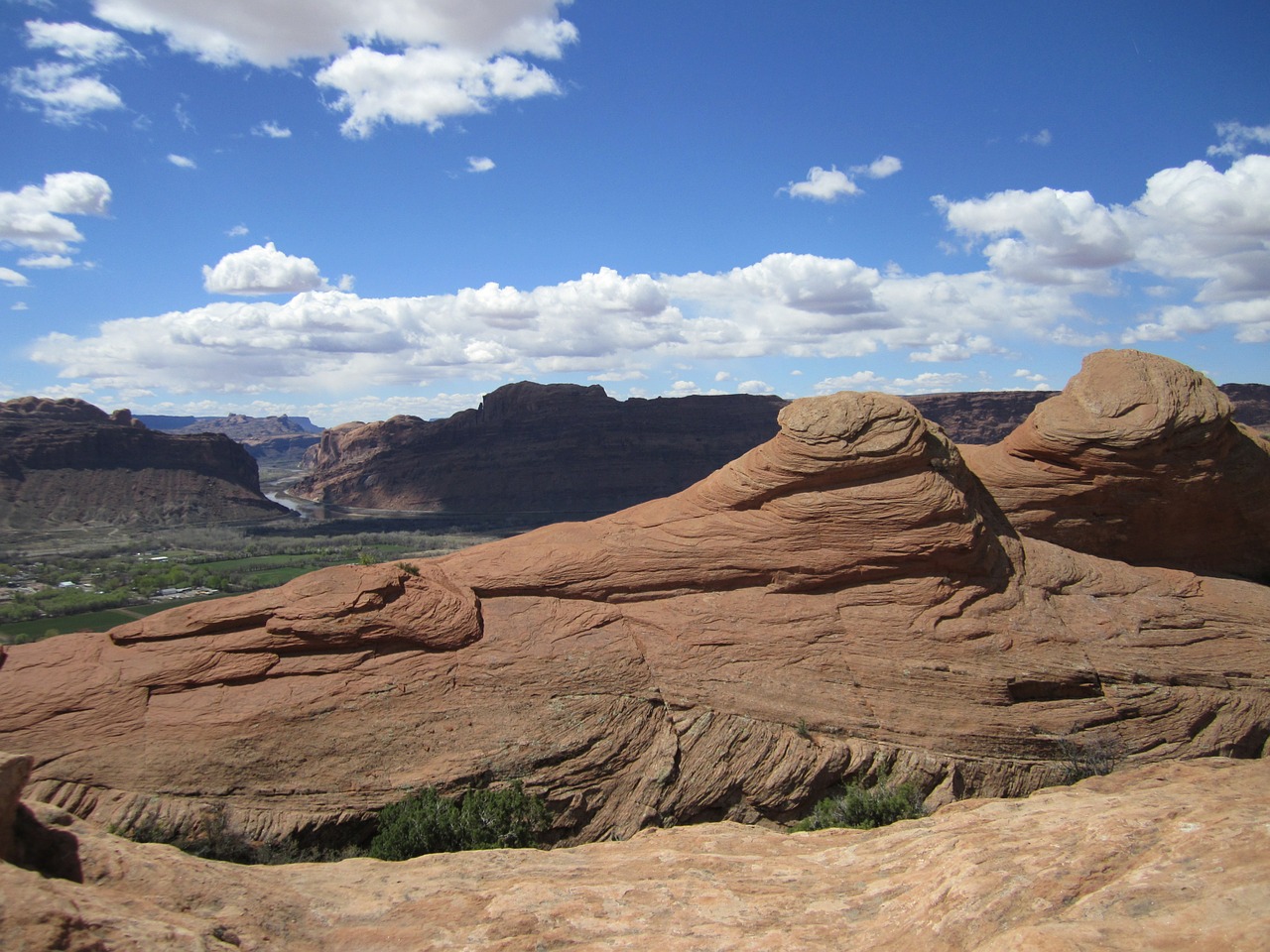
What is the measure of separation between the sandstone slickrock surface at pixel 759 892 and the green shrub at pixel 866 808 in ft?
6.61

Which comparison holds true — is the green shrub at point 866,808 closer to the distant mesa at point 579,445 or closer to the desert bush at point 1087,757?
the desert bush at point 1087,757

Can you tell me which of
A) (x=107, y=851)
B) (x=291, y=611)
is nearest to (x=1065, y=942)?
(x=107, y=851)

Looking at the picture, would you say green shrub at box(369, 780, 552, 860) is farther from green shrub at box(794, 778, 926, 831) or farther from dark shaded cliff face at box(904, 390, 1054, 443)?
dark shaded cliff face at box(904, 390, 1054, 443)

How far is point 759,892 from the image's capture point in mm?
12969

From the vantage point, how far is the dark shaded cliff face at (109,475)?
127 meters

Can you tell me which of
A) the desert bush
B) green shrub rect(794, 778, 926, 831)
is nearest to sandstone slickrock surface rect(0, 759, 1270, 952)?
green shrub rect(794, 778, 926, 831)

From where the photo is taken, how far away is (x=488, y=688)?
20.2 metres

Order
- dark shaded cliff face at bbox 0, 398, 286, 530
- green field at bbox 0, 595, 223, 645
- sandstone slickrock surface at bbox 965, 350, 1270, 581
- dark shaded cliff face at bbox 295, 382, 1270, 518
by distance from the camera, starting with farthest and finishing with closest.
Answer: dark shaded cliff face at bbox 295, 382, 1270, 518, dark shaded cliff face at bbox 0, 398, 286, 530, green field at bbox 0, 595, 223, 645, sandstone slickrock surface at bbox 965, 350, 1270, 581

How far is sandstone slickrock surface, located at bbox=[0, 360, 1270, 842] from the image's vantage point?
62.2ft

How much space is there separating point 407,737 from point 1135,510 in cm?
2245

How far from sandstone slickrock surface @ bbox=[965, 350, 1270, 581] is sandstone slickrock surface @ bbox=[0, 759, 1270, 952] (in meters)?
10.4

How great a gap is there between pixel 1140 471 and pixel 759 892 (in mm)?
18777

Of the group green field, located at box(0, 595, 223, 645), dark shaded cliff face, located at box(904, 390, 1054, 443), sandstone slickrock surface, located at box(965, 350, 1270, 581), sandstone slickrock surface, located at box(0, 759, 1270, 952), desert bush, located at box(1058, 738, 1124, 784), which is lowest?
green field, located at box(0, 595, 223, 645)

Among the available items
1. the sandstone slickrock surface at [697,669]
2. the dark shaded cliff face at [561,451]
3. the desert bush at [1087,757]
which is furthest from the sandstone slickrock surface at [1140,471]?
the dark shaded cliff face at [561,451]
